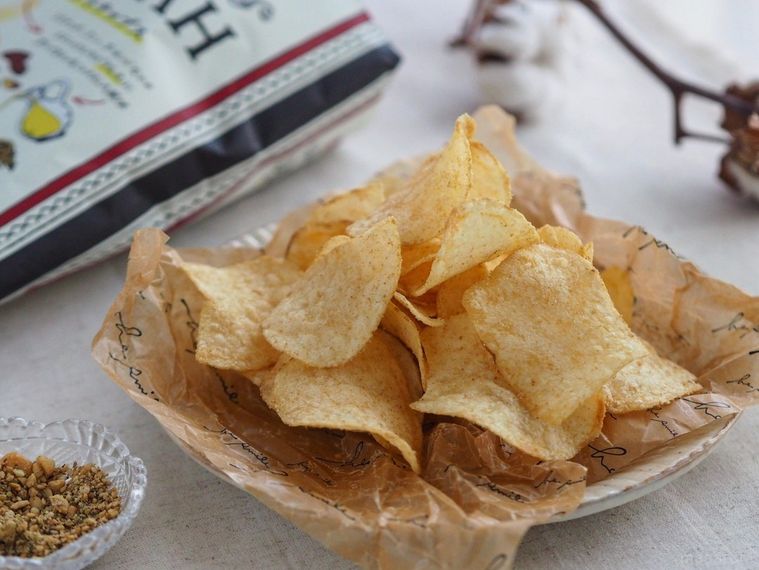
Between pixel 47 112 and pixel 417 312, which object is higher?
pixel 47 112

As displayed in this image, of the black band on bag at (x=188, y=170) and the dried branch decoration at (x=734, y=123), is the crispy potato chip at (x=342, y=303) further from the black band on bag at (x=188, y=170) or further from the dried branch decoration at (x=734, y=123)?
the dried branch decoration at (x=734, y=123)

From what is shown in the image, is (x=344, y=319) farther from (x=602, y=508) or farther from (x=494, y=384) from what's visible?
(x=602, y=508)

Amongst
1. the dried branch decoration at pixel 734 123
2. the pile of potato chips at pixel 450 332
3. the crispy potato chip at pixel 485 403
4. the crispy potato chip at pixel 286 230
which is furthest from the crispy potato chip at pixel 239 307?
the dried branch decoration at pixel 734 123

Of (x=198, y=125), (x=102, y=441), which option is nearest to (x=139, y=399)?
(x=102, y=441)

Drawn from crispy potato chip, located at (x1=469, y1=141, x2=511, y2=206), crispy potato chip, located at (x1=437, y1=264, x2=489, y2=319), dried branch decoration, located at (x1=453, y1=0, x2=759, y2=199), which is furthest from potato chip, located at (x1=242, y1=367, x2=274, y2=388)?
dried branch decoration, located at (x1=453, y1=0, x2=759, y2=199)

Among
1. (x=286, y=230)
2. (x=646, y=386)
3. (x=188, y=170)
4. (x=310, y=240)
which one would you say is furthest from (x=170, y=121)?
(x=646, y=386)

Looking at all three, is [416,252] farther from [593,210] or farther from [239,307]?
[593,210]
